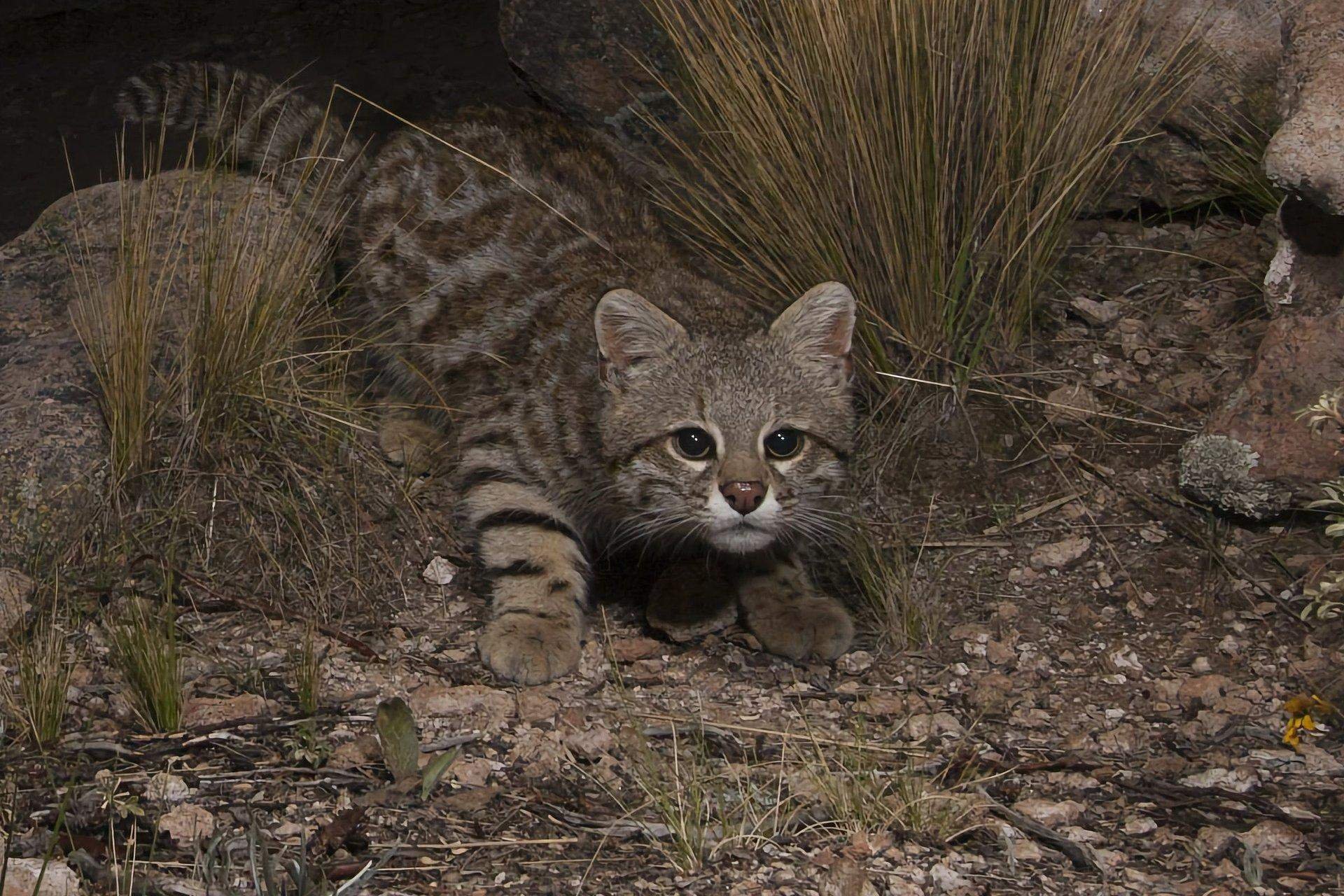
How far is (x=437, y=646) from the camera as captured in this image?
Answer: 422 cm

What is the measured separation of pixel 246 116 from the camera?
214 inches

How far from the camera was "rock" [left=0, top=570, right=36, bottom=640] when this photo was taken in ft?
12.3

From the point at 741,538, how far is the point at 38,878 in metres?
1.94

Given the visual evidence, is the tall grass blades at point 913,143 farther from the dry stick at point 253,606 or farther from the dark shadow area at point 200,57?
the dark shadow area at point 200,57

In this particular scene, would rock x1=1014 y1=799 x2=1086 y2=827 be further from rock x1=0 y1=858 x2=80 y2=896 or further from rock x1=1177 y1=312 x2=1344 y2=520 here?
rock x1=0 y1=858 x2=80 y2=896

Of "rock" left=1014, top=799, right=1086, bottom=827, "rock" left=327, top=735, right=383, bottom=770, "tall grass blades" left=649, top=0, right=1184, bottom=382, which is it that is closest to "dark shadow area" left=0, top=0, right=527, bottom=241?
"tall grass blades" left=649, top=0, right=1184, bottom=382

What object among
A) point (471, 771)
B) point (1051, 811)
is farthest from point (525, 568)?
point (1051, 811)

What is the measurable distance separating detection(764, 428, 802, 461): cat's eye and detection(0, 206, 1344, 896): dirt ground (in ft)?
1.70

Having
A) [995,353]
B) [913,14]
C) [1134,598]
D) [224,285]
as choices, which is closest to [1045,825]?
[1134,598]

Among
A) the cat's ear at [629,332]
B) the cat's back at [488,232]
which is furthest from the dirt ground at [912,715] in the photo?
the cat's ear at [629,332]

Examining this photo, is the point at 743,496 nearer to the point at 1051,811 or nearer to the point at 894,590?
the point at 894,590

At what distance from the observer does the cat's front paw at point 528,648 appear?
3.96 metres

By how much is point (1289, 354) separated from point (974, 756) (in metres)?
1.70

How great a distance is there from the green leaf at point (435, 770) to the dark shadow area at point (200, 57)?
3.79m
